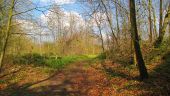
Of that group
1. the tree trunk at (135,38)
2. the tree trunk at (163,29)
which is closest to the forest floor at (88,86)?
the tree trunk at (135,38)

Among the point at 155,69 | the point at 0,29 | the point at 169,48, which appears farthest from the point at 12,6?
the point at 169,48

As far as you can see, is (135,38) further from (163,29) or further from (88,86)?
(163,29)

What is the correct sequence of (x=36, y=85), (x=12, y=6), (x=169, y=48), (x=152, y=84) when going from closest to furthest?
(x=152, y=84)
(x=36, y=85)
(x=12, y=6)
(x=169, y=48)

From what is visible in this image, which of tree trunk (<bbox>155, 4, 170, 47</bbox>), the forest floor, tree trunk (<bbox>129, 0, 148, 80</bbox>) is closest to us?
the forest floor

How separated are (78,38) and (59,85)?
190 feet

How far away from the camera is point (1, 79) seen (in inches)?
784

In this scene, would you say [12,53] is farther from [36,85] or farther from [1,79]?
[36,85]

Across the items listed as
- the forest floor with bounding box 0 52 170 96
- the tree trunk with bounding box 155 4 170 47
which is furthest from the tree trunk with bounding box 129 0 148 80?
the tree trunk with bounding box 155 4 170 47

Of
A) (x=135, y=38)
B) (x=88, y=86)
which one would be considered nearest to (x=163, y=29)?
(x=135, y=38)

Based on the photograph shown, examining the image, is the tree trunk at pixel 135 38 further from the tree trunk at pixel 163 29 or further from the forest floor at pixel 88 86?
the tree trunk at pixel 163 29

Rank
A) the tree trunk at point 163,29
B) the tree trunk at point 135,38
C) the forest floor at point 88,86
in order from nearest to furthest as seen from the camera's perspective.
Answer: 1. the forest floor at point 88,86
2. the tree trunk at point 135,38
3. the tree trunk at point 163,29

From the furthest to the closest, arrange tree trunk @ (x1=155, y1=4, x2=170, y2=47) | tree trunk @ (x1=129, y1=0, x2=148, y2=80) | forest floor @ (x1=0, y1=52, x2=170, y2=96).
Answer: tree trunk @ (x1=155, y1=4, x2=170, y2=47) → tree trunk @ (x1=129, y1=0, x2=148, y2=80) → forest floor @ (x1=0, y1=52, x2=170, y2=96)

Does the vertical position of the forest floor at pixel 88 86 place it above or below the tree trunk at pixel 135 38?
below

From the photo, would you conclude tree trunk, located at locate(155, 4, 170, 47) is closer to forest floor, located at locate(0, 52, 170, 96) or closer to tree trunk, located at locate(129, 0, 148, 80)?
forest floor, located at locate(0, 52, 170, 96)
